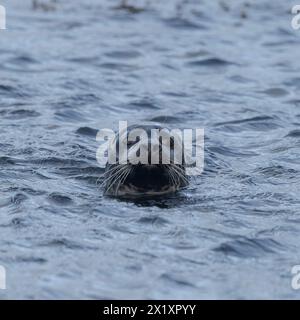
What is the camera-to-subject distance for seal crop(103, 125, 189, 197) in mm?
10523

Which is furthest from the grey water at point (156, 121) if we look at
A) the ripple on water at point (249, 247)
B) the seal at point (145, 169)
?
the seal at point (145, 169)

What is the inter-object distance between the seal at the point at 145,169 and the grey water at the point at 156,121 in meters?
0.16

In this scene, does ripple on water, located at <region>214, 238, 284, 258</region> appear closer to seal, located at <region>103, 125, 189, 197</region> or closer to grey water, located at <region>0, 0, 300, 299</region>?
grey water, located at <region>0, 0, 300, 299</region>

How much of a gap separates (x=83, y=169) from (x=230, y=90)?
458 cm

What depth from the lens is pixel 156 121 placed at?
1413 centimetres

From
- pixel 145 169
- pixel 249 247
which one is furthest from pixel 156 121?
→ pixel 249 247

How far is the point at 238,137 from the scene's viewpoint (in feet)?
44.5

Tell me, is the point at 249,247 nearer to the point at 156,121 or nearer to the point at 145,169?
the point at 145,169

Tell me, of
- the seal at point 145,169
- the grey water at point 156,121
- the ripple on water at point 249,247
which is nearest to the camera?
the grey water at point 156,121

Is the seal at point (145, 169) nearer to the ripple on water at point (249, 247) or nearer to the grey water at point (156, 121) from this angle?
the grey water at point (156, 121)

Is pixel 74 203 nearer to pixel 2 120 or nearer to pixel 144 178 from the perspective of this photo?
pixel 144 178

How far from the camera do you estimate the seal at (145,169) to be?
10.5 metres

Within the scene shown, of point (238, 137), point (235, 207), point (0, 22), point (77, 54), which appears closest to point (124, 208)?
point (235, 207)

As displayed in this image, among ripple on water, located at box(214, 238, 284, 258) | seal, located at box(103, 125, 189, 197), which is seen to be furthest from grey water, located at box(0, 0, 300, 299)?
seal, located at box(103, 125, 189, 197)
